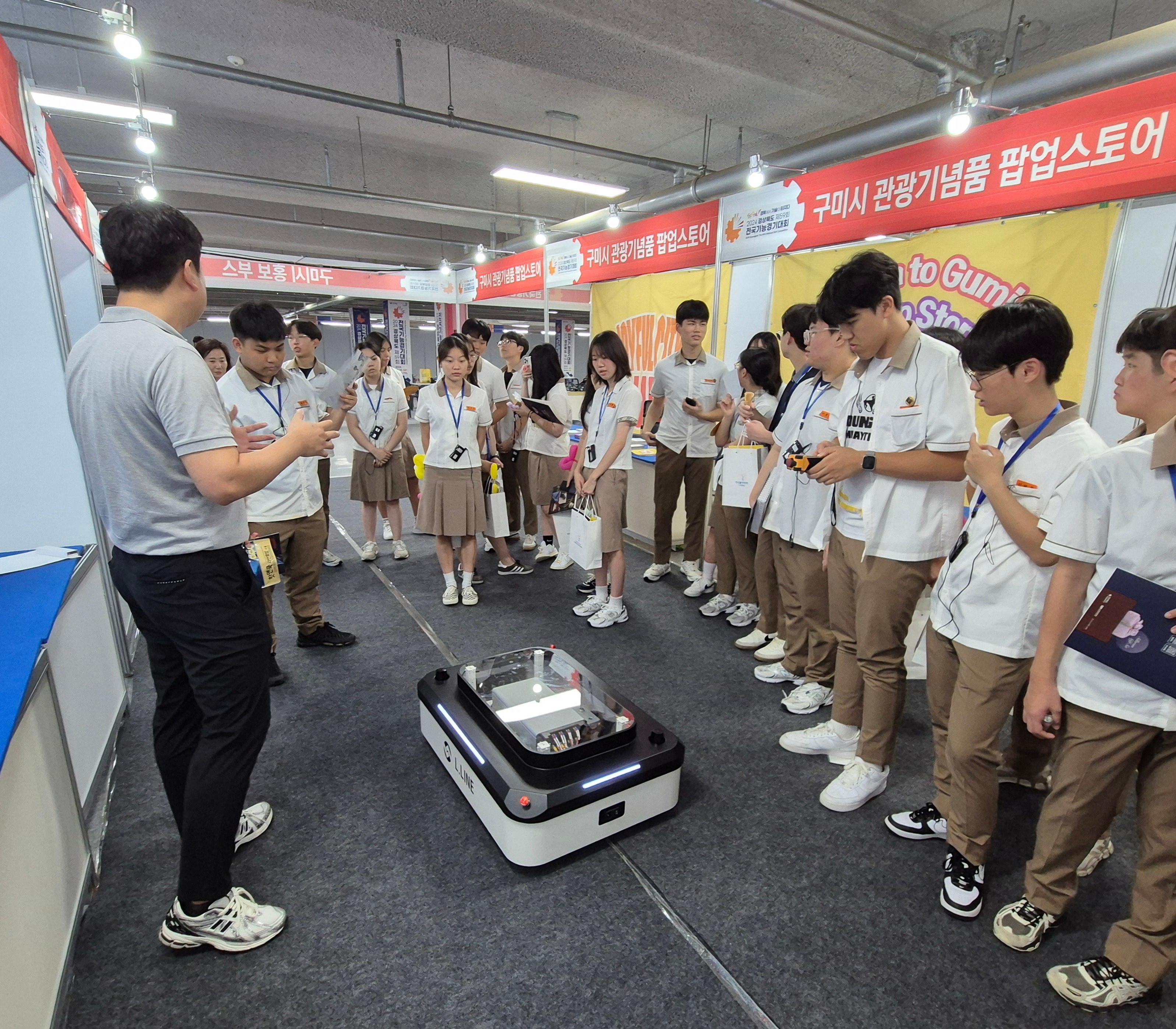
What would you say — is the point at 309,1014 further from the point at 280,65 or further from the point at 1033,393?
the point at 280,65

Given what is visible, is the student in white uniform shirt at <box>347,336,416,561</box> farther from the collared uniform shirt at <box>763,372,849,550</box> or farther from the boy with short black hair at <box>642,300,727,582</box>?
the collared uniform shirt at <box>763,372,849,550</box>

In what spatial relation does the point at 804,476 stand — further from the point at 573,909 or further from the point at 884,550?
the point at 573,909

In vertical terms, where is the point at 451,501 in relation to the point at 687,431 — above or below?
below

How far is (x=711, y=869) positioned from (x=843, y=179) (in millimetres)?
3774

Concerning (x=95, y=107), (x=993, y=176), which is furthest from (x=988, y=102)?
(x=95, y=107)

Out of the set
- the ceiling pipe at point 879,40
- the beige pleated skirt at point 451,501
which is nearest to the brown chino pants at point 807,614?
the beige pleated skirt at point 451,501

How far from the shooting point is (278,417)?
8.36 feet

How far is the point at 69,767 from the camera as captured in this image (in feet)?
5.21

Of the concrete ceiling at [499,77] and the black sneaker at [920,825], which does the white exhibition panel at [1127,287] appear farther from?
the concrete ceiling at [499,77]

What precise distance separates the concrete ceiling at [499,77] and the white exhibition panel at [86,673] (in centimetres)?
398

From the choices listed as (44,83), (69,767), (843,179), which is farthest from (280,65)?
(69,767)

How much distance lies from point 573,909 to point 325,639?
77.6 inches

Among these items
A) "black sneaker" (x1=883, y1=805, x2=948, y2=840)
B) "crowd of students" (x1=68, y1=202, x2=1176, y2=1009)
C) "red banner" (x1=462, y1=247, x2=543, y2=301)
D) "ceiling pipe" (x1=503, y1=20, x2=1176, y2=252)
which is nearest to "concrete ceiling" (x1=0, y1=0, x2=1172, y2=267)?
"ceiling pipe" (x1=503, y1=20, x2=1176, y2=252)

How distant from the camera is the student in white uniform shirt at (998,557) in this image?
138 cm
